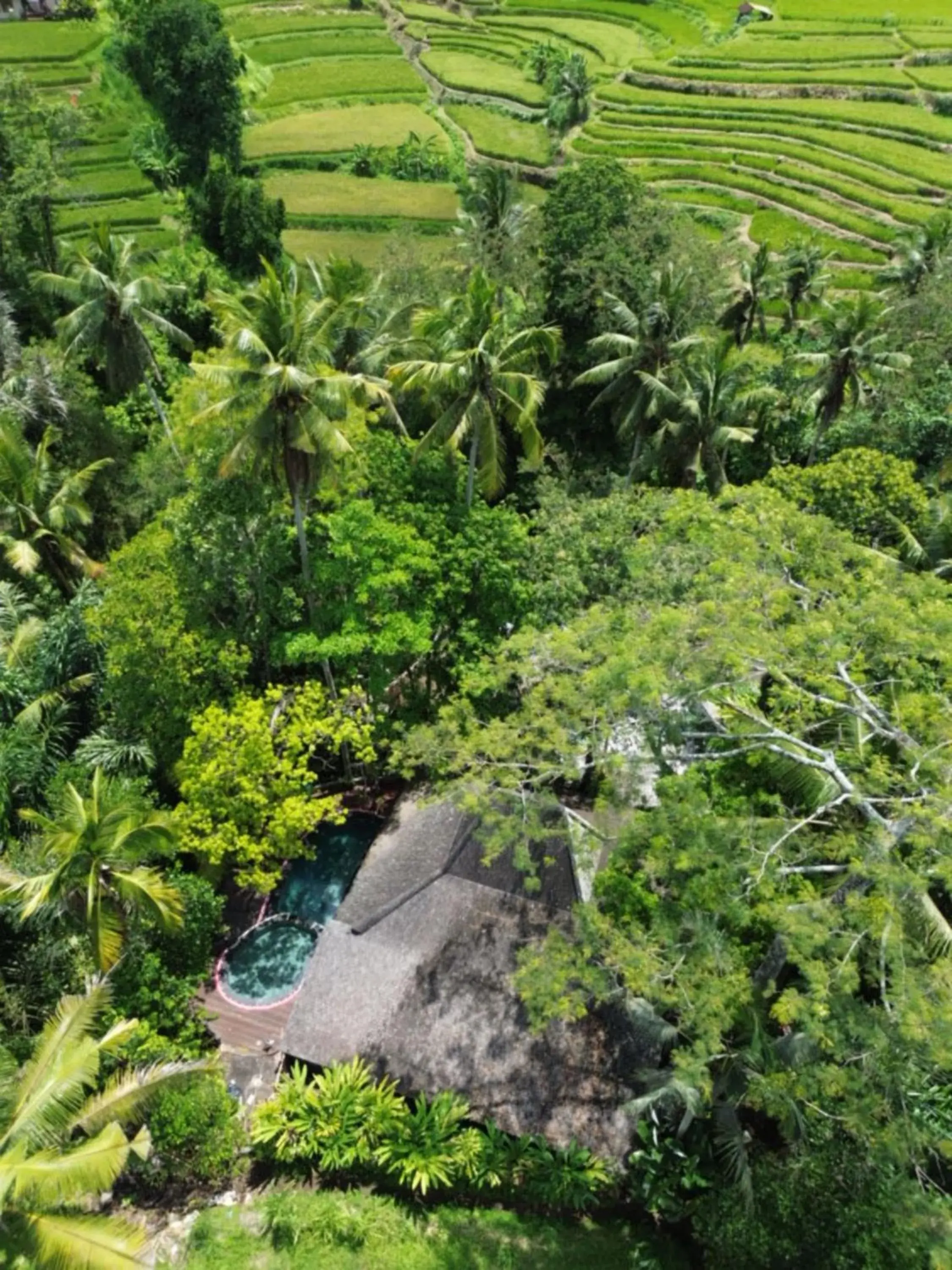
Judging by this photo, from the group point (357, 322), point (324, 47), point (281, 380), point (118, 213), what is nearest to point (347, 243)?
point (118, 213)

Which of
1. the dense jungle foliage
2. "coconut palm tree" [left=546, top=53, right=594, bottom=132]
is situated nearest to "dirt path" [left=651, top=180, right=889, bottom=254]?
"coconut palm tree" [left=546, top=53, right=594, bottom=132]

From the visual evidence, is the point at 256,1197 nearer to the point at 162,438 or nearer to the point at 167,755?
the point at 167,755

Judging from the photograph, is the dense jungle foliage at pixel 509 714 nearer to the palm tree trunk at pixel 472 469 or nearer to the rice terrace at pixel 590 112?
the palm tree trunk at pixel 472 469

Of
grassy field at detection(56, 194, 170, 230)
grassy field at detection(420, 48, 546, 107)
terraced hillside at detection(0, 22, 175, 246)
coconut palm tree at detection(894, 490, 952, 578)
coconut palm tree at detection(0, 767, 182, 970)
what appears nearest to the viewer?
coconut palm tree at detection(0, 767, 182, 970)

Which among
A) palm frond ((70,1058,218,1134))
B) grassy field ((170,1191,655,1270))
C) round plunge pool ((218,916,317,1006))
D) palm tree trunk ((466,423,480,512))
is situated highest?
palm tree trunk ((466,423,480,512))

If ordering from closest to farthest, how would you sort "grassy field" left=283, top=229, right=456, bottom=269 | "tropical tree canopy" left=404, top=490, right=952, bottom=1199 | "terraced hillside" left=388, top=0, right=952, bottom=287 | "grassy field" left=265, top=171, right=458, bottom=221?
"tropical tree canopy" left=404, top=490, right=952, bottom=1199 < "grassy field" left=283, top=229, right=456, bottom=269 < "terraced hillside" left=388, top=0, right=952, bottom=287 < "grassy field" left=265, top=171, right=458, bottom=221

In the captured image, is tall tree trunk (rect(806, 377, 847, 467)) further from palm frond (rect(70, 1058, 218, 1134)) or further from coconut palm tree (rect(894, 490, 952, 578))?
palm frond (rect(70, 1058, 218, 1134))

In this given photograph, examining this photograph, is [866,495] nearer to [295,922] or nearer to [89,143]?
[295,922]

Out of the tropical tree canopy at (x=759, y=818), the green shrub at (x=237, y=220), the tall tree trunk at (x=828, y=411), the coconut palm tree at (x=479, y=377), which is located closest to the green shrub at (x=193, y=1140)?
the tropical tree canopy at (x=759, y=818)
